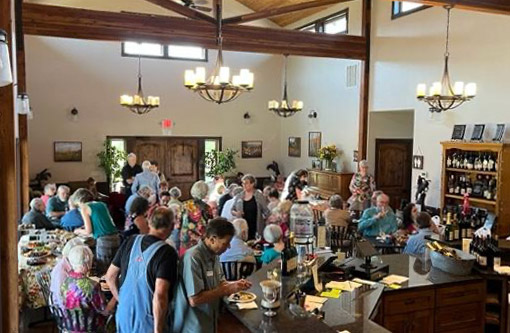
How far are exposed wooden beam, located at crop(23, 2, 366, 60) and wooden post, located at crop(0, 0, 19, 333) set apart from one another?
5.69 m

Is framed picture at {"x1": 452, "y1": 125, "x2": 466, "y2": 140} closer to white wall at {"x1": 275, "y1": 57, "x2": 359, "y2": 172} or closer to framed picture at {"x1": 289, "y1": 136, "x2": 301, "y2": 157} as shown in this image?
white wall at {"x1": 275, "y1": 57, "x2": 359, "y2": 172}

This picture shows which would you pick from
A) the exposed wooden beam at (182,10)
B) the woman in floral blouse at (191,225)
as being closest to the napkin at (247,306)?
the woman in floral blouse at (191,225)

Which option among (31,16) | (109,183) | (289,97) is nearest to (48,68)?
(109,183)

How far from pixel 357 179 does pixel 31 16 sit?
20.3 ft

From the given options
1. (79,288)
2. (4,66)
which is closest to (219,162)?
(79,288)

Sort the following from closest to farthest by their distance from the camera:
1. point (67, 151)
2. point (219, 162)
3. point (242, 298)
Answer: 1. point (242, 298)
2. point (67, 151)
3. point (219, 162)

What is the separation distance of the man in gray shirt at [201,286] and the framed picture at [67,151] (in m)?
10.2

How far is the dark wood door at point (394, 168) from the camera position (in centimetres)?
1052

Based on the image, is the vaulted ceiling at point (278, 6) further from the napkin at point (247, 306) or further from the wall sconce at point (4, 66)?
the wall sconce at point (4, 66)

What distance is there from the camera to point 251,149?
13742 millimetres

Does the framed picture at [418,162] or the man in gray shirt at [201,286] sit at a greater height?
the framed picture at [418,162]

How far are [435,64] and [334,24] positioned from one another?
3568 millimetres

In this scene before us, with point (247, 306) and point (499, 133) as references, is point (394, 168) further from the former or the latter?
point (247, 306)

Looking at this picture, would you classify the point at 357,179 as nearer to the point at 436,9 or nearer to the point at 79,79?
the point at 436,9
